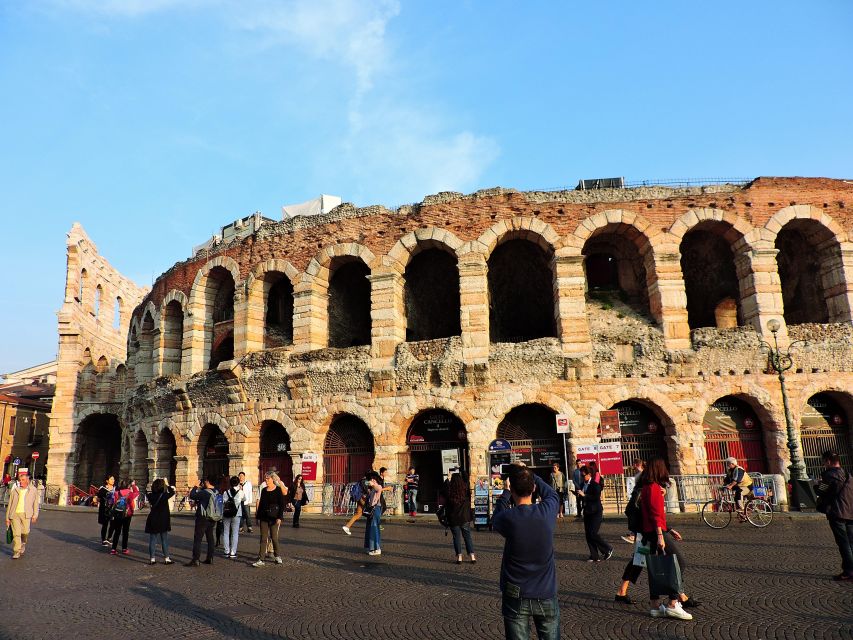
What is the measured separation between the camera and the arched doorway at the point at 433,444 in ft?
59.5

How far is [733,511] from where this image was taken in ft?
41.6

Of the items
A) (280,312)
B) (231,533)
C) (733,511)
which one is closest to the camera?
(231,533)

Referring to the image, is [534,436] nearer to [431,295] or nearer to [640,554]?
[431,295]

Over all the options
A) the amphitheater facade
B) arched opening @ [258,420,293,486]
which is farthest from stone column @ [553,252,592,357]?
arched opening @ [258,420,293,486]

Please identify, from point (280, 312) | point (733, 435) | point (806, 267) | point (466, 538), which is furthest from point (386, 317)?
point (806, 267)

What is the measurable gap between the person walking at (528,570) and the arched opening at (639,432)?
1422 centimetres

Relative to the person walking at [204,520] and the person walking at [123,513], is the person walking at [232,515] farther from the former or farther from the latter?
the person walking at [123,513]

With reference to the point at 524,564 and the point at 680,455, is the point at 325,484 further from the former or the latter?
the point at 524,564

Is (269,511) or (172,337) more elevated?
(172,337)

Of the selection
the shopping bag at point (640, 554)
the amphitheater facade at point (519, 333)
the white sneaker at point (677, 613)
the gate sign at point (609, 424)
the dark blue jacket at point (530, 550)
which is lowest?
the white sneaker at point (677, 613)

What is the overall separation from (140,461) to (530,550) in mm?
24426

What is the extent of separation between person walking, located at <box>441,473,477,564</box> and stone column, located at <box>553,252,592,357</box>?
8.78 meters

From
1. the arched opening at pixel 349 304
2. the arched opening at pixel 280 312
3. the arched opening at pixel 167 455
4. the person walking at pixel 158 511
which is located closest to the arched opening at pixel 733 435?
the arched opening at pixel 349 304

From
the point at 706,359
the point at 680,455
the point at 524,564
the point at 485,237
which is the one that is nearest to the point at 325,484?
the point at 485,237
